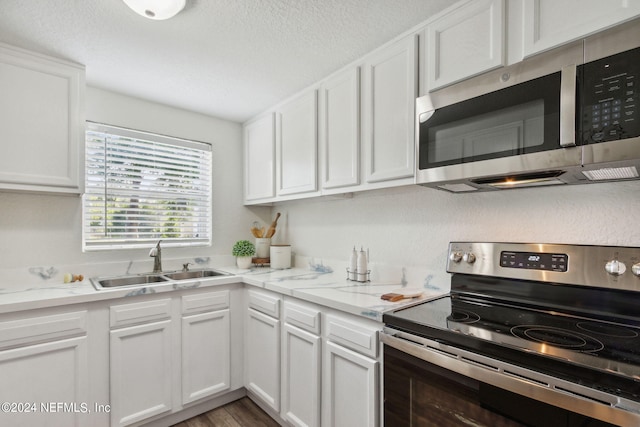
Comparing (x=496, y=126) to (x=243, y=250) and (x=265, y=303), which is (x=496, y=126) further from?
(x=243, y=250)

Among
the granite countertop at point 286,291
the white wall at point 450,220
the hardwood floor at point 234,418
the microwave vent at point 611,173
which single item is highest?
the microwave vent at point 611,173

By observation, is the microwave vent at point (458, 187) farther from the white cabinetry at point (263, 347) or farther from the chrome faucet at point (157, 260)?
the chrome faucet at point (157, 260)

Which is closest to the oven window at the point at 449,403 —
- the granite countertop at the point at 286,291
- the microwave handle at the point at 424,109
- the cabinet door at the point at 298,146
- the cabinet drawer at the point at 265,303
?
the granite countertop at the point at 286,291

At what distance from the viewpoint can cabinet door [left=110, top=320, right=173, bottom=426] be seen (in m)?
1.81

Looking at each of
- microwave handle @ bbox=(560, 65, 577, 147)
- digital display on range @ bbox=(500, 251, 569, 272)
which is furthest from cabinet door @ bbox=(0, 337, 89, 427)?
microwave handle @ bbox=(560, 65, 577, 147)

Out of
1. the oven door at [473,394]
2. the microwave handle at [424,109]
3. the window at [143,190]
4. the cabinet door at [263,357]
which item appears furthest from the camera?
the window at [143,190]

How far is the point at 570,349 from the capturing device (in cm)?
91

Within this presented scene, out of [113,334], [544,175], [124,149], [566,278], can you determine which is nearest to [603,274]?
[566,278]

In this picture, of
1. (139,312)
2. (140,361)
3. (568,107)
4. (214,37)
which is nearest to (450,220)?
(568,107)

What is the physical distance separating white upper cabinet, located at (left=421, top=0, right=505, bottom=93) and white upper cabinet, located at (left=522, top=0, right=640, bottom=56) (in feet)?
0.32

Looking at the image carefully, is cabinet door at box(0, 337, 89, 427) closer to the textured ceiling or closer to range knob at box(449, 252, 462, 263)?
the textured ceiling

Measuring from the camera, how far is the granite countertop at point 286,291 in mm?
1500

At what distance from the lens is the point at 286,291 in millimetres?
1854

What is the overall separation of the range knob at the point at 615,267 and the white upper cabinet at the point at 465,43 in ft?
2.81
